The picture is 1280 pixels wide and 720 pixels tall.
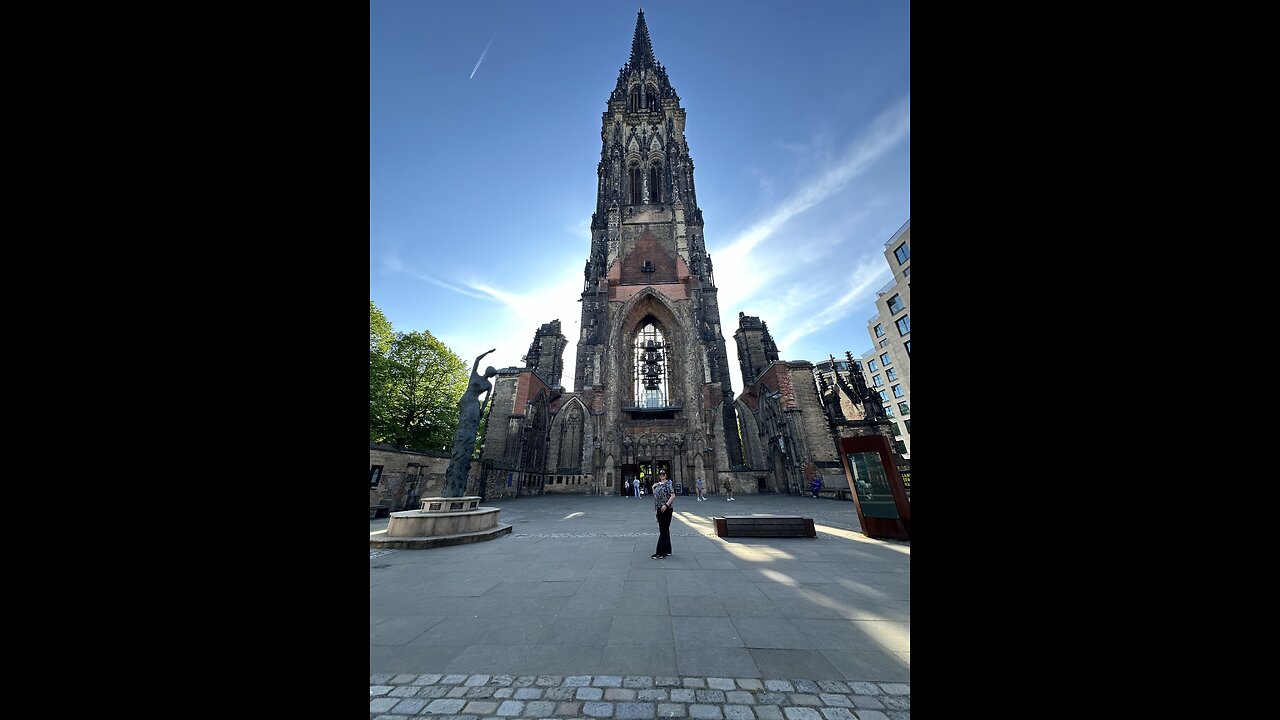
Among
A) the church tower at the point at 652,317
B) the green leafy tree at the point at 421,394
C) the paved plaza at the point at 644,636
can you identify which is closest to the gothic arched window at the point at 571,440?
the church tower at the point at 652,317

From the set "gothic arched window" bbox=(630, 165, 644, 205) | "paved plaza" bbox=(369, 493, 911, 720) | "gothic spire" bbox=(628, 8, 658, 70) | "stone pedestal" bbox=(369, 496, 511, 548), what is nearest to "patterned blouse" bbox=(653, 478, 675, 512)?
"paved plaza" bbox=(369, 493, 911, 720)

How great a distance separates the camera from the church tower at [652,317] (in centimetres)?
2300

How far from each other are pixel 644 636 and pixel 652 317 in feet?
81.9

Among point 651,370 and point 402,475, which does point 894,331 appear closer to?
point 651,370

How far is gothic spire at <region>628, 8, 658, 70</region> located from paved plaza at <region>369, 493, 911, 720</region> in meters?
44.4

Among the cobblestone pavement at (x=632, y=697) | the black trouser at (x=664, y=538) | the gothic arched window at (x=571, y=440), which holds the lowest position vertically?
the cobblestone pavement at (x=632, y=697)

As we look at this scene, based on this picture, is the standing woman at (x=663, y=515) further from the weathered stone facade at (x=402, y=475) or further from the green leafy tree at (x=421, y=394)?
the green leafy tree at (x=421, y=394)

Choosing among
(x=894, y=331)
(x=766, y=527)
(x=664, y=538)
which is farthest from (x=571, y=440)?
(x=894, y=331)

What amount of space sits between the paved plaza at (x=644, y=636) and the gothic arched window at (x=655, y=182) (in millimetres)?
29801

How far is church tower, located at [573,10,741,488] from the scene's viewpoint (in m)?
23.0

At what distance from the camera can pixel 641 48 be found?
42.9 meters

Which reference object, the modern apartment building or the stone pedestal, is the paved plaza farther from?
the modern apartment building

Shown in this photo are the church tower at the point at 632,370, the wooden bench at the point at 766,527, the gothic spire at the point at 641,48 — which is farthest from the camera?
the gothic spire at the point at 641,48
